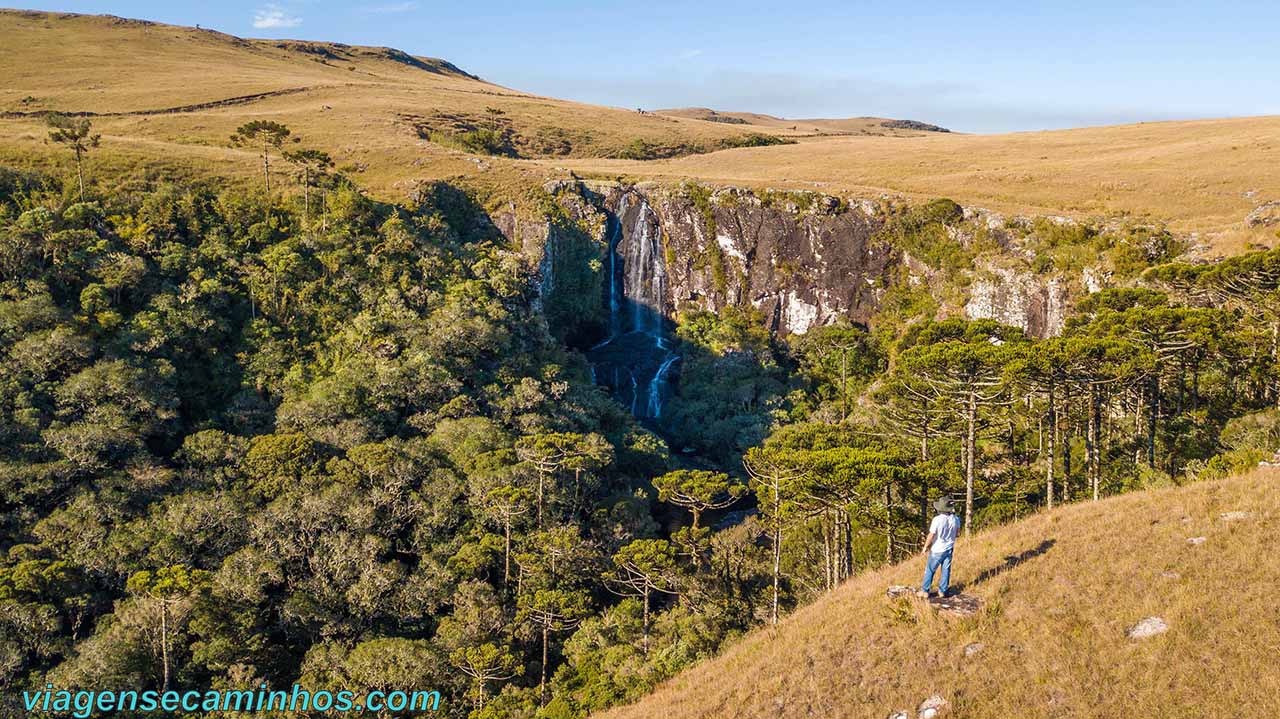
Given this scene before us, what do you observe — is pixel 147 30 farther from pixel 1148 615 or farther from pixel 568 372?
pixel 1148 615

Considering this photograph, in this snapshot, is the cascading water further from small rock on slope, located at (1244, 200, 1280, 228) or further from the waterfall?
small rock on slope, located at (1244, 200, 1280, 228)

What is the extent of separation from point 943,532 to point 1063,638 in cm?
277

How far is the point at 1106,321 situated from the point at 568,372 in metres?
36.6

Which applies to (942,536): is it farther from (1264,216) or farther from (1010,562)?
(1264,216)

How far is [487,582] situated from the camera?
36.7 metres

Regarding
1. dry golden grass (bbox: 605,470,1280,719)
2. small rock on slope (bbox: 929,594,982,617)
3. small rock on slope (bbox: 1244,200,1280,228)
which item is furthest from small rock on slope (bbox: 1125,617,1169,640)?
small rock on slope (bbox: 1244,200,1280,228)

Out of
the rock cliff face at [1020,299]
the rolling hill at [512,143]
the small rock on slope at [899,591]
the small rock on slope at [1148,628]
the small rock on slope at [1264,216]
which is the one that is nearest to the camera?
the small rock on slope at [1148,628]

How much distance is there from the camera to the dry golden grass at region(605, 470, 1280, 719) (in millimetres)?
12203

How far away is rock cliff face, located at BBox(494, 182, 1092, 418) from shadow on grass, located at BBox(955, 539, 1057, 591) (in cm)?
4808

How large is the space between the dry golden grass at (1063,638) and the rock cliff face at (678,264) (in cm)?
4768

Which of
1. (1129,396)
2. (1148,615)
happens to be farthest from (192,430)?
(1129,396)

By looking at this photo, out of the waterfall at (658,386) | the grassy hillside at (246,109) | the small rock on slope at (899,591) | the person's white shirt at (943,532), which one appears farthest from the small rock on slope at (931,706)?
the grassy hillside at (246,109)

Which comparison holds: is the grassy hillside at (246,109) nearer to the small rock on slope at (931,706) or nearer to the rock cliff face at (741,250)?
the rock cliff face at (741,250)

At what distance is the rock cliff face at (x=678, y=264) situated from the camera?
6900 centimetres
